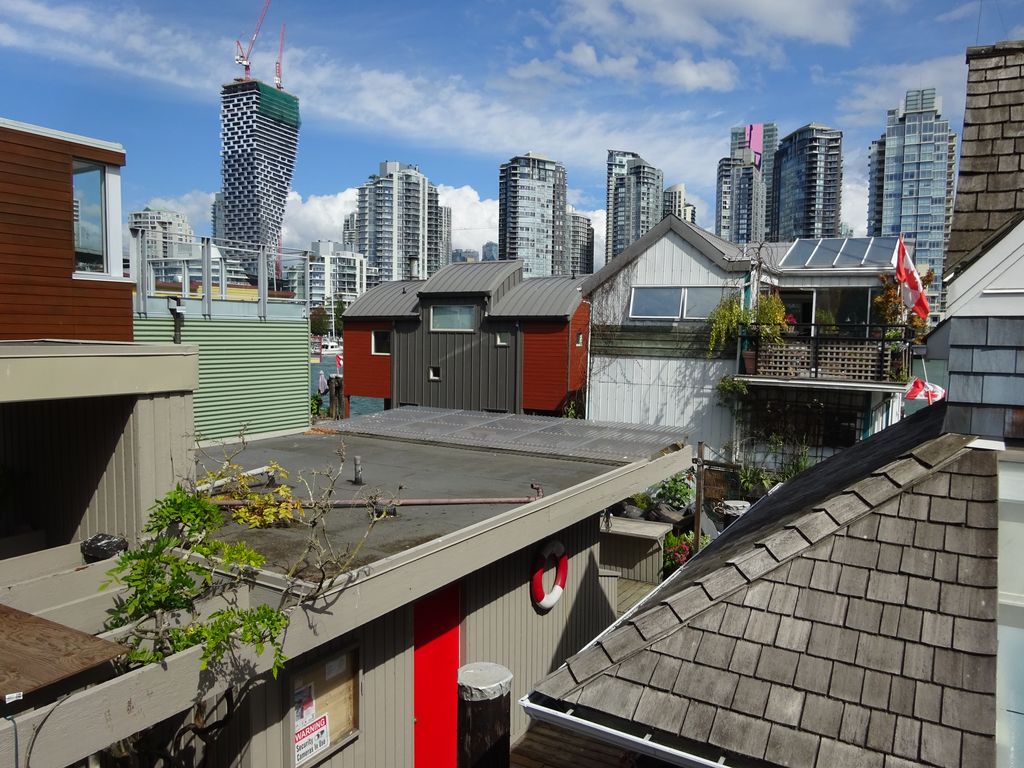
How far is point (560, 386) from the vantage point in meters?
23.3

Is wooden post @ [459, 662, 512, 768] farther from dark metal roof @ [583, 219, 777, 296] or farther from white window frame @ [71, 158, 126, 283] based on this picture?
dark metal roof @ [583, 219, 777, 296]

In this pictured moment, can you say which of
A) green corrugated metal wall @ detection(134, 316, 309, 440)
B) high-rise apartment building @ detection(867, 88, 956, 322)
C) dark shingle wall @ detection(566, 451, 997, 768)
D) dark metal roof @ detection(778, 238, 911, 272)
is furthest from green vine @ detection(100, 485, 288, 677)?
high-rise apartment building @ detection(867, 88, 956, 322)

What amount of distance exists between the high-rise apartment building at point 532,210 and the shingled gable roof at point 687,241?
285 ft

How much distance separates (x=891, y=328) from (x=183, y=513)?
1561cm

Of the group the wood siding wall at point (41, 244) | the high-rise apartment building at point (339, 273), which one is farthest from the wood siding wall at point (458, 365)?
the high-rise apartment building at point (339, 273)

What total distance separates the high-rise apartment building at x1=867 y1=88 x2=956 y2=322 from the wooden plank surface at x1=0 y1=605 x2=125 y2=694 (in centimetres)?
10342

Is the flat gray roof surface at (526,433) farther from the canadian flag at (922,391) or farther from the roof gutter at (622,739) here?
the canadian flag at (922,391)

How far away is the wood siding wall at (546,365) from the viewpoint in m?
23.1

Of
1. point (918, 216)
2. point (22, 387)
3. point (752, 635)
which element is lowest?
point (752, 635)

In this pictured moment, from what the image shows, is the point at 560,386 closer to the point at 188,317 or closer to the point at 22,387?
the point at 188,317

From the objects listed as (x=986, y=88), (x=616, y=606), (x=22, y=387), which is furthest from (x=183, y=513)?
(x=616, y=606)

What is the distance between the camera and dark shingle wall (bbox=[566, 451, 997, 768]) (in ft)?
11.4

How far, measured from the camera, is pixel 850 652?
3.82 m

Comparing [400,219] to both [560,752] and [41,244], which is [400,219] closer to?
[41,244]
